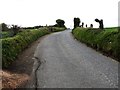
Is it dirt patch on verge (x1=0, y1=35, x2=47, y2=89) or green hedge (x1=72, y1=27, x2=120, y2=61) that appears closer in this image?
dirt patch on verge (x1=0, y1=35, x2=47, y2=89)

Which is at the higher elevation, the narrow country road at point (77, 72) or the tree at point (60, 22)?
the tree at point (60, 22)

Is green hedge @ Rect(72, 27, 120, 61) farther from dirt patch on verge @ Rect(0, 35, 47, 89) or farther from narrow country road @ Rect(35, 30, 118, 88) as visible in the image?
dirt patch on verge @ Rect(0, 35, 47, 89)

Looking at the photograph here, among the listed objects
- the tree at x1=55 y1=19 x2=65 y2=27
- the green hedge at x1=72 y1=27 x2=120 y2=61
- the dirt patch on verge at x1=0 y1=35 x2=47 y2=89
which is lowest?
the dirt patch on verge at x1=0 y1=35 x2=47 y2=89

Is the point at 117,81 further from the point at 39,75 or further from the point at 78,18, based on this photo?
the point at 78,18

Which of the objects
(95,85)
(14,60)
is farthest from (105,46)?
(95,85)

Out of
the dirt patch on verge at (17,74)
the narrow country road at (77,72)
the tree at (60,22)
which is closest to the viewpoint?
the narrow country road at (77,72)

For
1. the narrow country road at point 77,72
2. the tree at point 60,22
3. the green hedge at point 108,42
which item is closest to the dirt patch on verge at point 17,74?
the narrow country road at point 77,72

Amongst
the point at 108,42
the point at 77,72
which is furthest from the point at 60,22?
the point at 77,72

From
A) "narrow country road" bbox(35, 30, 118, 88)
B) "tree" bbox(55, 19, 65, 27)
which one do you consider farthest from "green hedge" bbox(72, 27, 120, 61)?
"tree" bbox(55, 19, 65, 27)

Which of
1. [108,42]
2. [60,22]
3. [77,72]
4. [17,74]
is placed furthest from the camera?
[60,22]

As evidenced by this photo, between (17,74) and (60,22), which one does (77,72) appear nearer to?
(17,74)

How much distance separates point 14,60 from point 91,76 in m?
7.59

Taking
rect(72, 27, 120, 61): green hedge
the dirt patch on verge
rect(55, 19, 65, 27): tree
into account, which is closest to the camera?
the dirt patch on verge

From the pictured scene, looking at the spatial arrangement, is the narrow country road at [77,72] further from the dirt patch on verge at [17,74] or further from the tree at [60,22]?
the tree at [60,22]
